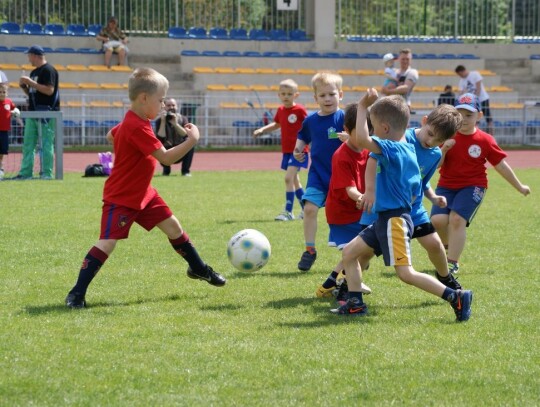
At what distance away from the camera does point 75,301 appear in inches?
240

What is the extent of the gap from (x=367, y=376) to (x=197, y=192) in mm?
10205

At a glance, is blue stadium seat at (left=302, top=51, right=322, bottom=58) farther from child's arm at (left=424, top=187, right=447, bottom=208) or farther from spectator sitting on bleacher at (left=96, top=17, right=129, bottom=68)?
child's arm at (left=424, top=187, right=447, bottom=208)

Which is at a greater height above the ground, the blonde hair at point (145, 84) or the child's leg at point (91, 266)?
the blonde hair at point (145, 84)

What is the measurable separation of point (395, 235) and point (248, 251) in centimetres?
154

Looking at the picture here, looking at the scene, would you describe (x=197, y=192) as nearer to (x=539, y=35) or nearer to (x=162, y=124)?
(x=162, y=124)

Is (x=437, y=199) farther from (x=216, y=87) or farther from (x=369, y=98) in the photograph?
(x=216, y=87)

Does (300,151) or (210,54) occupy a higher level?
(210,54)

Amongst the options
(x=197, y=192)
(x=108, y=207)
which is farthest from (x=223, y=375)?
(x=197, y=192)

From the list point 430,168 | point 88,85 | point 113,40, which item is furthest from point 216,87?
point 430,168

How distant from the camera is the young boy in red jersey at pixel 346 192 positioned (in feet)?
21.8

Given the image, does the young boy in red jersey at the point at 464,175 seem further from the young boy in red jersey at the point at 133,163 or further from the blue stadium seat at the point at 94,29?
the blue stadium seat at the point at 94,29

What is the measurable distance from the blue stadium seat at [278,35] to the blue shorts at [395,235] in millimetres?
26500

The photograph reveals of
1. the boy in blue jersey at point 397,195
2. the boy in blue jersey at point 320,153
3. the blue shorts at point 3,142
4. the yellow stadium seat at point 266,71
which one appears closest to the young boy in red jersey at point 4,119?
the blue shorts at point 3,142

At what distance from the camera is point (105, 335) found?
531cm
